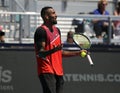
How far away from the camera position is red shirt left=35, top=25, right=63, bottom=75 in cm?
809

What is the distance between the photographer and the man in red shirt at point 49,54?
8047 millimetres

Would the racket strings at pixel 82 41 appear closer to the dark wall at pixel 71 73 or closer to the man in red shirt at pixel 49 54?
the man in red shirt at pixel 49 54

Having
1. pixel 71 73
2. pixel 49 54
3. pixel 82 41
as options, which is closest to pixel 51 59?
pixel 49 54

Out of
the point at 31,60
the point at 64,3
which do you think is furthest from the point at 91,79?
the point at 64,3

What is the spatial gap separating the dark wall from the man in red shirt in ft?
9.17

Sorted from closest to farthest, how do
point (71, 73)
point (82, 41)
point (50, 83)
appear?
1. point (50, 83)
2. point (82, 41)
3. point (71, 73)

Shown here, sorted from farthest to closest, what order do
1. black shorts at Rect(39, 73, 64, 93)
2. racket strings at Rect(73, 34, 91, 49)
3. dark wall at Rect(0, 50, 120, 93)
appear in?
dark wall at Rect(0, 50, 120, 93) < racket strings at Rect(73, 34, 91, 49) < black shorts at Rect(39, 73, 64, 93)

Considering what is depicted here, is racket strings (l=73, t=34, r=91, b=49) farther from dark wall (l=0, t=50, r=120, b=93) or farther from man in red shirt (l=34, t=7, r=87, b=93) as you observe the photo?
dark wall (l=0, t=50, r=120, b=93)

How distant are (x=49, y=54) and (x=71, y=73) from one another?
3047 millimetres

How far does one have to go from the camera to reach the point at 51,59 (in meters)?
8.12


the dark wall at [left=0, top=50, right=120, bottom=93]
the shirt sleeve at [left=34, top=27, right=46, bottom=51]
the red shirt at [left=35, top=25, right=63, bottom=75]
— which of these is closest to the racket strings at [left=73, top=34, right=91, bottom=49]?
the red shirt at [left=35, top=25, right=63, bottom=75]

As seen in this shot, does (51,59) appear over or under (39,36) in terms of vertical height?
under

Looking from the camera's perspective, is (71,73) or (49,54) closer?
(49,54)

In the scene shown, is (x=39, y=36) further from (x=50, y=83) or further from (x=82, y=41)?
(x=82, y=41)
